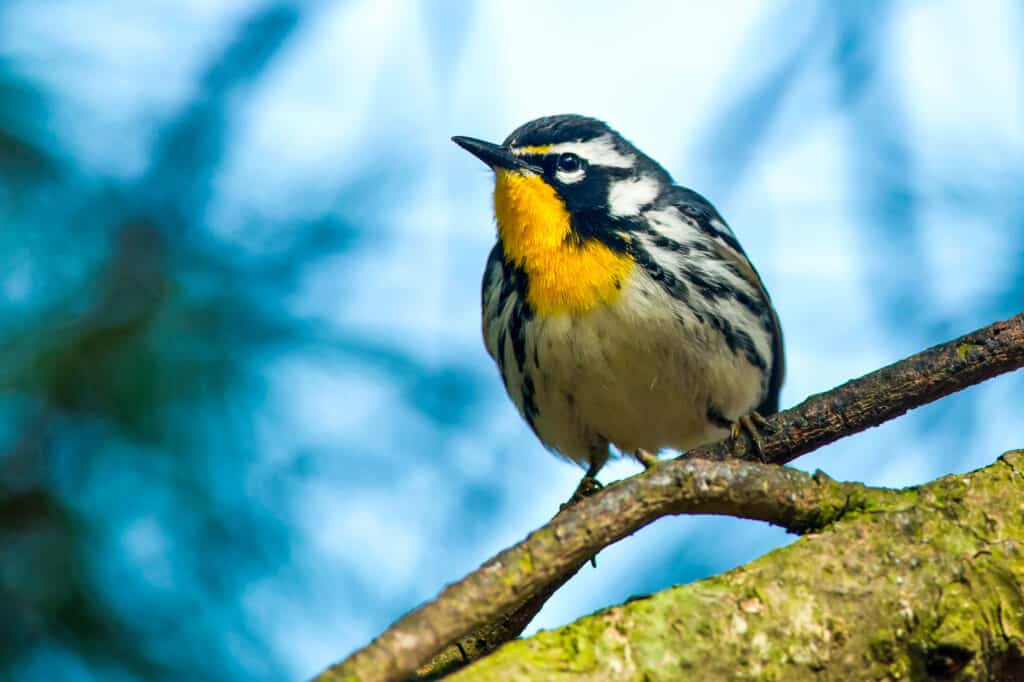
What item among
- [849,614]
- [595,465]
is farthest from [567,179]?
[849,614]

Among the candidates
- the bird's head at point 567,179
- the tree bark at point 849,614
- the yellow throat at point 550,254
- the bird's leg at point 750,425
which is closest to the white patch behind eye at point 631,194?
the bird's head at point 567,179

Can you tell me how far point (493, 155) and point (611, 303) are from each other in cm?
97

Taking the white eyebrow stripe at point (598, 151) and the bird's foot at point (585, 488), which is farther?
the white eyebrow stripe at point (598, 151)

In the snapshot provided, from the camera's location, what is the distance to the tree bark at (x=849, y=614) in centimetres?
217

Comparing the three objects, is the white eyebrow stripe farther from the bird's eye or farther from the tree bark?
the tree bark

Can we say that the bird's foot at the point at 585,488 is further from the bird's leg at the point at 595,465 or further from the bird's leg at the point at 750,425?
the bird's leg at the point at 750,425

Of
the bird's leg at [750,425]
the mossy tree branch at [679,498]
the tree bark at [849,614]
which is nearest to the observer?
the mossy tree branch at [679,498]

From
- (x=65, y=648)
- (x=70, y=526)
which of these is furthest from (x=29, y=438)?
(x=65, y=648)

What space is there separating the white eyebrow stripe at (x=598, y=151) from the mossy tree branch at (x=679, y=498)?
2020 millimetres

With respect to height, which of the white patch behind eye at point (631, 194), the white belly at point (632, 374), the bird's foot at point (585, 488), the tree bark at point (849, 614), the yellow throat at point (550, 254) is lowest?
the tree bark at point (849, 614)

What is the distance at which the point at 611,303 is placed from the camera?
4.75m

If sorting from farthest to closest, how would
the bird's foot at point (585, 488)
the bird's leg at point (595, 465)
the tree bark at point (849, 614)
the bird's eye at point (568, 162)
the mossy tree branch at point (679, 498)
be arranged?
the bird's eye at point (568, 162) < the bird's leg at point (595, 465) < the bird's foot at point (585, 488) < the tree bark at point (849, 614) < the mossy tree branch at point (679, 498)

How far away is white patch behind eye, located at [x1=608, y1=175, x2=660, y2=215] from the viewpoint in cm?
516

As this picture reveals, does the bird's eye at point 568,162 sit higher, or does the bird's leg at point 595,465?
the bird's eye at point 568,162
